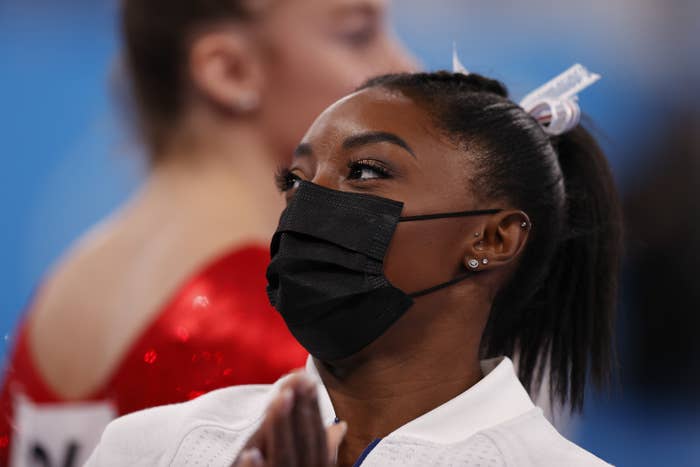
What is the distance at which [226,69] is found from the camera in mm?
1908

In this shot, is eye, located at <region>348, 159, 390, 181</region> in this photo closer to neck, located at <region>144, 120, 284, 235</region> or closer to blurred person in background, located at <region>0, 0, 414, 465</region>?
blurred person in background, located at <region>0, 0, 414, 465</region>

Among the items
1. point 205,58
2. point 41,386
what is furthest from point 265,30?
point 41,386

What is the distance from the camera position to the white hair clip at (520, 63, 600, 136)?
1.33 metres

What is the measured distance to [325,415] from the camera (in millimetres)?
1148

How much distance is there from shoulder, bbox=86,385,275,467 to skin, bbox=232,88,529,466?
0.12 m

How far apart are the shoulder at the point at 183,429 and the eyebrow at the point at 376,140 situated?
326mm

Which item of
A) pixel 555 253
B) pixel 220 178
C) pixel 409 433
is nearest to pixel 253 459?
pixel 409 433

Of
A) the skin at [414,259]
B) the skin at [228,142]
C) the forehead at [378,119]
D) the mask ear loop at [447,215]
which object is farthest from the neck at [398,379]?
the skin at [228,142]

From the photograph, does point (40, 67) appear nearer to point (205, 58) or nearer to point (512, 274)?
point (205, 58)

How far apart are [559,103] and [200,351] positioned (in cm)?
68

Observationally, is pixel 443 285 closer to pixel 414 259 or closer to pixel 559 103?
pixel 414 259

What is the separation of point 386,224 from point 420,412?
0.73 ft

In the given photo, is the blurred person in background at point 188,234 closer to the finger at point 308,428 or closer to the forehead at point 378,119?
the forehead at point 378,119

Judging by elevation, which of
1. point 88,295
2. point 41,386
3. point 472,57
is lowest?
point 41,386
